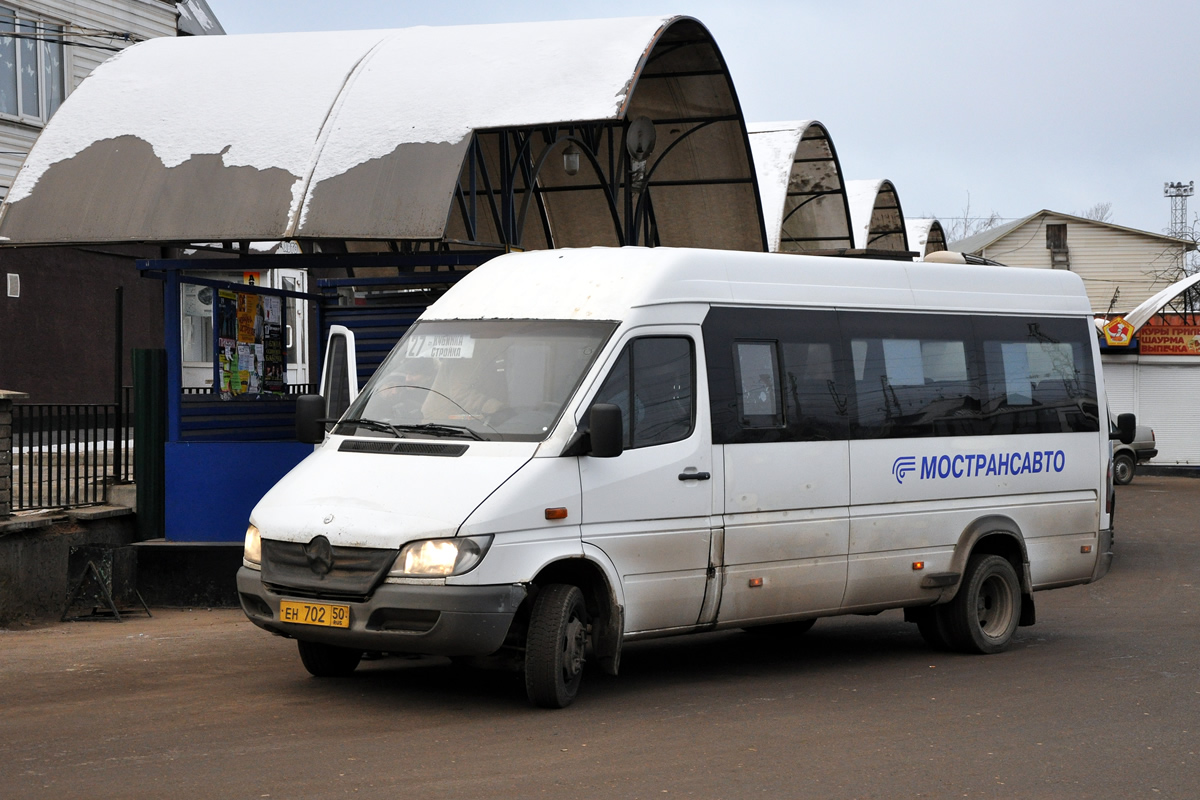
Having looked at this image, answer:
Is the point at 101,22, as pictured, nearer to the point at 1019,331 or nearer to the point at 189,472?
the point at 189,472

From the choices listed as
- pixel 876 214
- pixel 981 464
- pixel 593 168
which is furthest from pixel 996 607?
pixel 876 214

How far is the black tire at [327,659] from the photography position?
895 centimetres

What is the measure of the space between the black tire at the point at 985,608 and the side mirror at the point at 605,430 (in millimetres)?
3625

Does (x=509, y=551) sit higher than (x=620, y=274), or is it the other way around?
(x=620, y=274)

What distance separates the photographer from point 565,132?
18.2 m

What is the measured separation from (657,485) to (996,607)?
3.63m

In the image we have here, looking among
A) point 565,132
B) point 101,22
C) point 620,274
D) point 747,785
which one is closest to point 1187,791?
point 747,785

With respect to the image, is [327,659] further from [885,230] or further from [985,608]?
[885,230]

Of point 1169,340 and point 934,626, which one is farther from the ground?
point 1169,340

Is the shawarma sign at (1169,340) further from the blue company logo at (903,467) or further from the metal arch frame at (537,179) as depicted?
the blue company logo at (903,467)

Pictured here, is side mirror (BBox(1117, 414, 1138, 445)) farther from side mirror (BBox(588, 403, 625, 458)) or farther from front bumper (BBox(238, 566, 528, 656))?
front bumper (BBox(238, 566, 528, 656))

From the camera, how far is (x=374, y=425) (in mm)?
8719

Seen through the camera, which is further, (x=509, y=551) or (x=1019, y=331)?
(x=1019, y=331)

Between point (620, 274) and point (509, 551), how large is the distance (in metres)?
1.96
